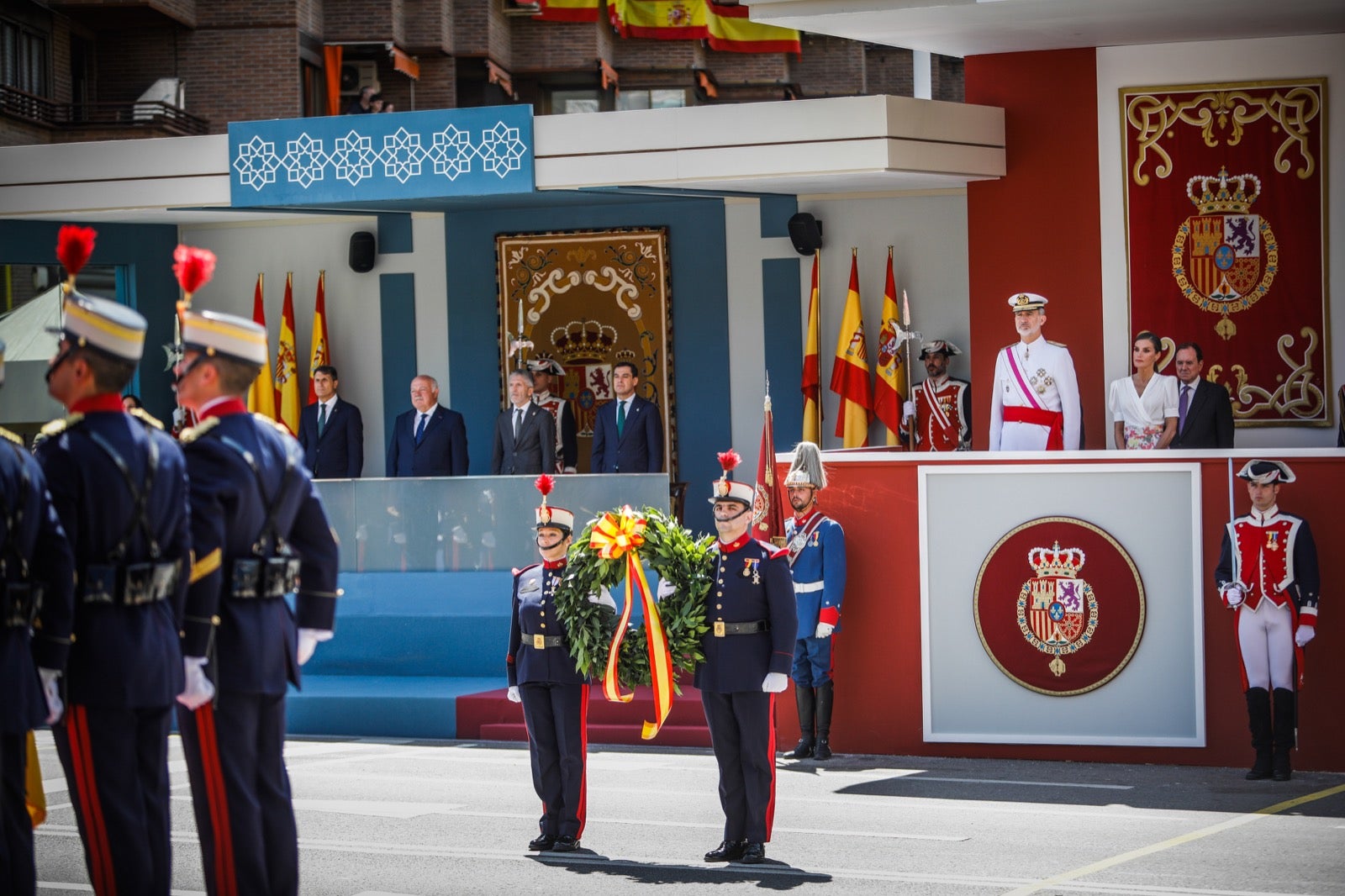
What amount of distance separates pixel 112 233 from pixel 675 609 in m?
9.72

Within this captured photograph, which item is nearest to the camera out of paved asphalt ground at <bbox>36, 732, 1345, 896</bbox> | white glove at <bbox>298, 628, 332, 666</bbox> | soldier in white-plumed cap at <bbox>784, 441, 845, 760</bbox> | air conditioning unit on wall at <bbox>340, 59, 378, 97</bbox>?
white glove at <bbox>298, 628, 332, 666</bbox>

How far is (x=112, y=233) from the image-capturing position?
16.2 meters

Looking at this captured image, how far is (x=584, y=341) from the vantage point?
16641mm

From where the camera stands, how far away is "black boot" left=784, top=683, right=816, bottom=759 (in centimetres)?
1082

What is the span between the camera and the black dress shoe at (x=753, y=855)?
7816 mm

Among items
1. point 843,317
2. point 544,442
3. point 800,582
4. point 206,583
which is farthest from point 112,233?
point 206,583

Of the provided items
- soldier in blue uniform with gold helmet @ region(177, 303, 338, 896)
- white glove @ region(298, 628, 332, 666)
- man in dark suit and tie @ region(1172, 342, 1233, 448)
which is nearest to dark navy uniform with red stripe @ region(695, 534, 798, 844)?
white glove @ region(298, 628, 332, 666)

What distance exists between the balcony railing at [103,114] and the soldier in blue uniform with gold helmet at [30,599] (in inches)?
722

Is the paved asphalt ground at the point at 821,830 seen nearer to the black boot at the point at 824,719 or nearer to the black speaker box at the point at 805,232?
the black boot at the point at 824,719

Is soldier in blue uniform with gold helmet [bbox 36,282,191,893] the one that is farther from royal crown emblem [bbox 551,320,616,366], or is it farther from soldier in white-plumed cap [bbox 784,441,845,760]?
royal crown emblem [bbox 551,320,616,366]

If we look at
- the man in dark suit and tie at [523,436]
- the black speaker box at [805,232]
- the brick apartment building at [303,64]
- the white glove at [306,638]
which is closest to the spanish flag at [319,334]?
the man in dark suit and tie at [523,436]

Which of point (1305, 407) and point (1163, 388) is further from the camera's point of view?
point (1305, 407)

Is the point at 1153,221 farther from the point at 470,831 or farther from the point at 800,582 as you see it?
the point at 470,831

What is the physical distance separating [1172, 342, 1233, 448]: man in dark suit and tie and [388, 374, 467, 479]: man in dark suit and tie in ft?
18.9
